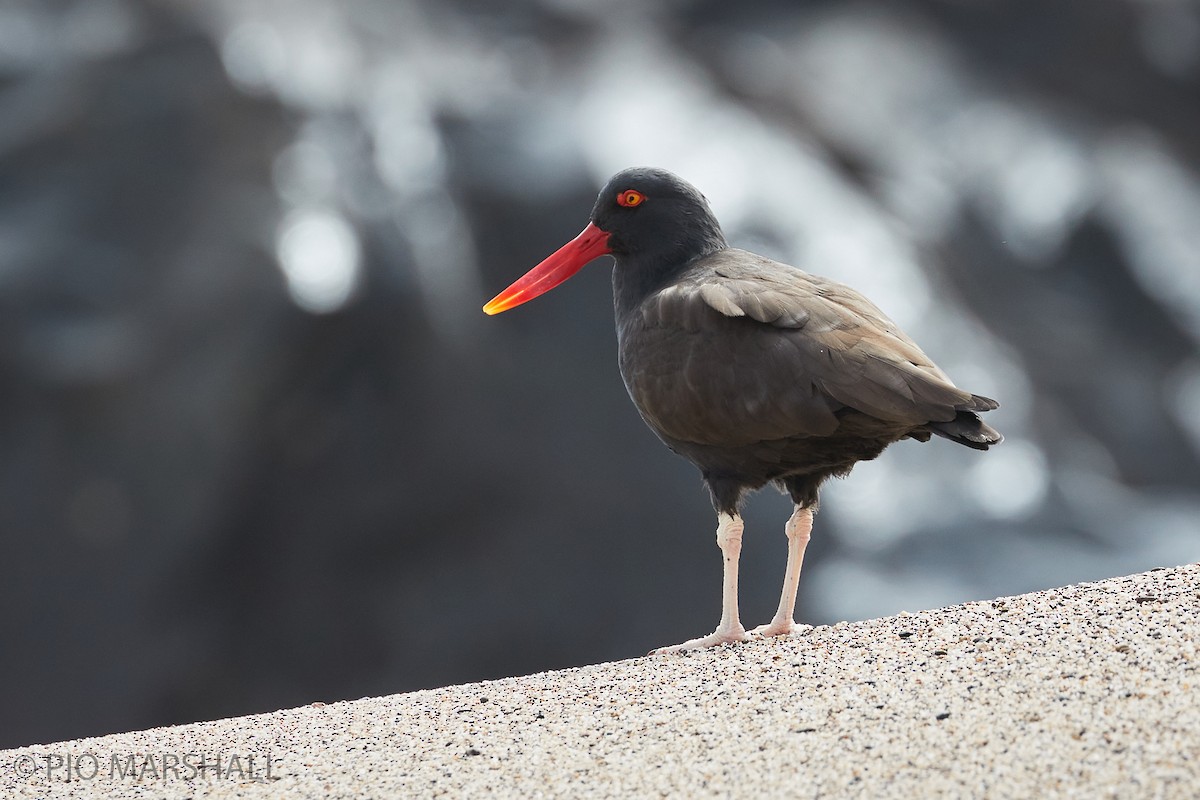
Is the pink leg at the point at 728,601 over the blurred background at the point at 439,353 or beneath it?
beneath

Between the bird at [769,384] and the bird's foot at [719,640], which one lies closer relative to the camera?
the bird at [769,384]

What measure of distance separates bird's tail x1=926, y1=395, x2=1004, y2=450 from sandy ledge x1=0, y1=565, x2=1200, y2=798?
595mm

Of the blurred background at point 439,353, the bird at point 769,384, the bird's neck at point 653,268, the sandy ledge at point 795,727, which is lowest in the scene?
the sandy ledge at point 795,727

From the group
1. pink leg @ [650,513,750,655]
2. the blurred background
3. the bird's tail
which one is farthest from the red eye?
the blurred background

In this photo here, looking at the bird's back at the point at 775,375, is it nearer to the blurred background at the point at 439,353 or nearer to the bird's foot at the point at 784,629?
the bird's foot at the point at 784,629

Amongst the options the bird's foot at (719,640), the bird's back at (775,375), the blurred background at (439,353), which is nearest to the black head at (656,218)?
the bird's back at (775,375)

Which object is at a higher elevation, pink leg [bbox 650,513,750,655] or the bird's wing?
the bird's wing

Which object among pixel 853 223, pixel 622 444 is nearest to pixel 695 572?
pixel 622 444

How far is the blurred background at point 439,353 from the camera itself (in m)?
11.1

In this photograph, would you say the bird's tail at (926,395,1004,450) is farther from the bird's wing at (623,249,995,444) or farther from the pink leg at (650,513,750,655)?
the pink leg at (650,513,750,655)

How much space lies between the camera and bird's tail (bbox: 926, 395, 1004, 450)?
4.40 m

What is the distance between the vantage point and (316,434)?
11.7 metres

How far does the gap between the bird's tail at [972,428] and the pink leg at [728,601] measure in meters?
1.06

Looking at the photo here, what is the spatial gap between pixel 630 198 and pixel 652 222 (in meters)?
0.17
